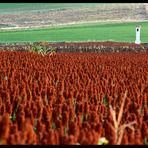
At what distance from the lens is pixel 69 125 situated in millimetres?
4125

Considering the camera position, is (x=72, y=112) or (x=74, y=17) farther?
(x=74, y=17)

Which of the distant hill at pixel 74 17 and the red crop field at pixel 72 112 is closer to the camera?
the red crop field at pixel 72 112

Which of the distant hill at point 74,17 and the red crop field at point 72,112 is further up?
the red crop field at point 72,112

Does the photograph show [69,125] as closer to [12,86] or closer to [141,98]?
[141,98]

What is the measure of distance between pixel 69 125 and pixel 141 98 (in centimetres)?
213

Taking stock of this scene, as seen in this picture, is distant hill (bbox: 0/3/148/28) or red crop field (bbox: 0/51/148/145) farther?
distant hill (bbox: 0/3/148/28)

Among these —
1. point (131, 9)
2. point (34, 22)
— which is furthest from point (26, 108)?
point (131, 9)

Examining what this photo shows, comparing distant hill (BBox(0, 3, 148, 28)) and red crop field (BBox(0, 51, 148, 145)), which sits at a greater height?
red crop field (BBox(0, 51, 148, 145))

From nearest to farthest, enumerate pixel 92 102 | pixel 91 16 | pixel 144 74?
pixel 92 102
pixel 144 74
pixel 91 16

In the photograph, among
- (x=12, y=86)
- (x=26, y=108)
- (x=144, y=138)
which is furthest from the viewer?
(x=12, y=86)

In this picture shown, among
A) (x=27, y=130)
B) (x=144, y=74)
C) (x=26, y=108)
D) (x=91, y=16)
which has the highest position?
(x=27, y=130)

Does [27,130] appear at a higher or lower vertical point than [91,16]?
higher

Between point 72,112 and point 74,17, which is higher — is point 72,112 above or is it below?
above

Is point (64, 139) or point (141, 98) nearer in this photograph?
point (64, 139)
